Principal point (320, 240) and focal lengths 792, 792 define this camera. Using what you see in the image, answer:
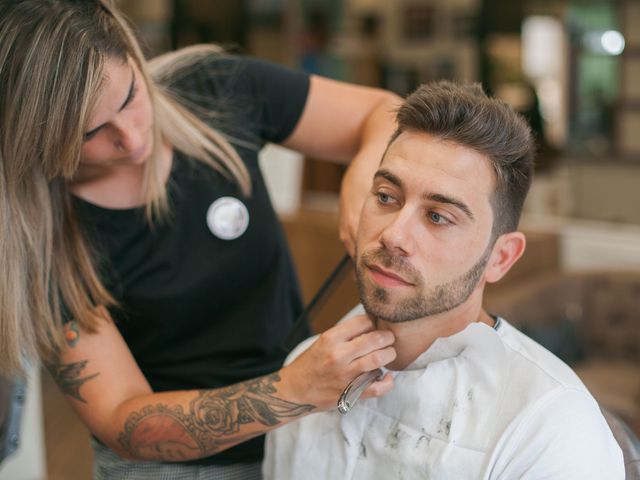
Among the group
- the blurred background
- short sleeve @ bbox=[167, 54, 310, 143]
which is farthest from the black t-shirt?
the blurred background

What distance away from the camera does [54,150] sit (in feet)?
4.46

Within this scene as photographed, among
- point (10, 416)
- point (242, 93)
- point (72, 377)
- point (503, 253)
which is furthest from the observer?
point (10, 416)

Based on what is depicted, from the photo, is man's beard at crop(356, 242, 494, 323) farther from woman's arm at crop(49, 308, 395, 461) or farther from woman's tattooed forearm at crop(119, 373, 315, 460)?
woman's tattooed forearm at crop(119, 373, 315, 460)

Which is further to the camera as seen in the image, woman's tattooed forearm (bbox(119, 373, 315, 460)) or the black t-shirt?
the black t-shirt

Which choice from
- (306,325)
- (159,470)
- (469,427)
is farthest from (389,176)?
(159,470)

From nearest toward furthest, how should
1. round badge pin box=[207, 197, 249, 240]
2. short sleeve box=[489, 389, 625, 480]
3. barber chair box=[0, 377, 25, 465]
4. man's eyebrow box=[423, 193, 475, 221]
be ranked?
short sleeve box=[489, 389, 625, 480]
man's eyebrow box=[423, 193, 475, 221]
round badge pin box=[207, 197, 249, 240]
barber chair box=[0, 377, 25, 465]

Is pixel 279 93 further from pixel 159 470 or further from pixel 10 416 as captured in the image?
pixel 10 416

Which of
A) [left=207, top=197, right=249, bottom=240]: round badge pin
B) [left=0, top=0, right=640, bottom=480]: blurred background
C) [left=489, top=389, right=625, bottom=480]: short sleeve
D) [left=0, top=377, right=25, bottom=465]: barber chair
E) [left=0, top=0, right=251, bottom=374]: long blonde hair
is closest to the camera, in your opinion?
[left=489, top=389, right=625, bottom=480]: short sleeve

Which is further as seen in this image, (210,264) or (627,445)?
(210,264)

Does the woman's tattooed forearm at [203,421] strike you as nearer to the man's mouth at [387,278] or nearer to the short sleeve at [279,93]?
the man's mouth at [387,278]

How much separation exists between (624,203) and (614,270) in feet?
7.65

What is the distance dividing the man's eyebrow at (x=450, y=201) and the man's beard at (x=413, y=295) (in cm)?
9

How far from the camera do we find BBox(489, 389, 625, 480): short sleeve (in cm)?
111

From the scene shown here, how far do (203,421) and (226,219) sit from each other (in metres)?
0.44
